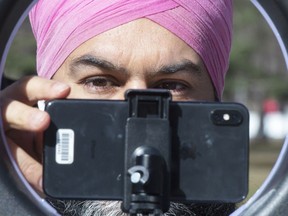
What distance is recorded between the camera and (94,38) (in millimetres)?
1391

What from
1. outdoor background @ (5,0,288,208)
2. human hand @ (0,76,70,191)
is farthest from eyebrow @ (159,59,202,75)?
outdoor background @ (5,0,288,208)

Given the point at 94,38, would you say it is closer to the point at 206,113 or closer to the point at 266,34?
the point at 206,113


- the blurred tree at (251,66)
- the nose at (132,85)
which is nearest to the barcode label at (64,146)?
the nose at (132,85)

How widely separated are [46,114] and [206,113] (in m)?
0.16

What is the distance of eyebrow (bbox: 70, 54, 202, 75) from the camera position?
135cm

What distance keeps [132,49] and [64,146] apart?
458 millimetres

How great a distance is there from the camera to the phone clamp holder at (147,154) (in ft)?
2.94

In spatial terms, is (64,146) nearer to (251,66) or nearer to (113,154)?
(113,154)

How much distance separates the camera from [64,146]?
0.92 meters

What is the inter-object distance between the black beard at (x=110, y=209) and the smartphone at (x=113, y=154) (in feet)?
0.89

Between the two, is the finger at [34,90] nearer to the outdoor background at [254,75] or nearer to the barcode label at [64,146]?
the barcode label at [64,146]

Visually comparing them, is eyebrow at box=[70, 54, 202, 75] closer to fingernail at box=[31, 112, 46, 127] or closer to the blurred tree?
fingernail at box=[31, 112, 46, 127]

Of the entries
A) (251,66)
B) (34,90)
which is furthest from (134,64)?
(251,66)

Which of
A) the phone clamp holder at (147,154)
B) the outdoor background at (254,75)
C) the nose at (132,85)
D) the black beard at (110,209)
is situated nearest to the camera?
the phone clamp holder at (147,154)
